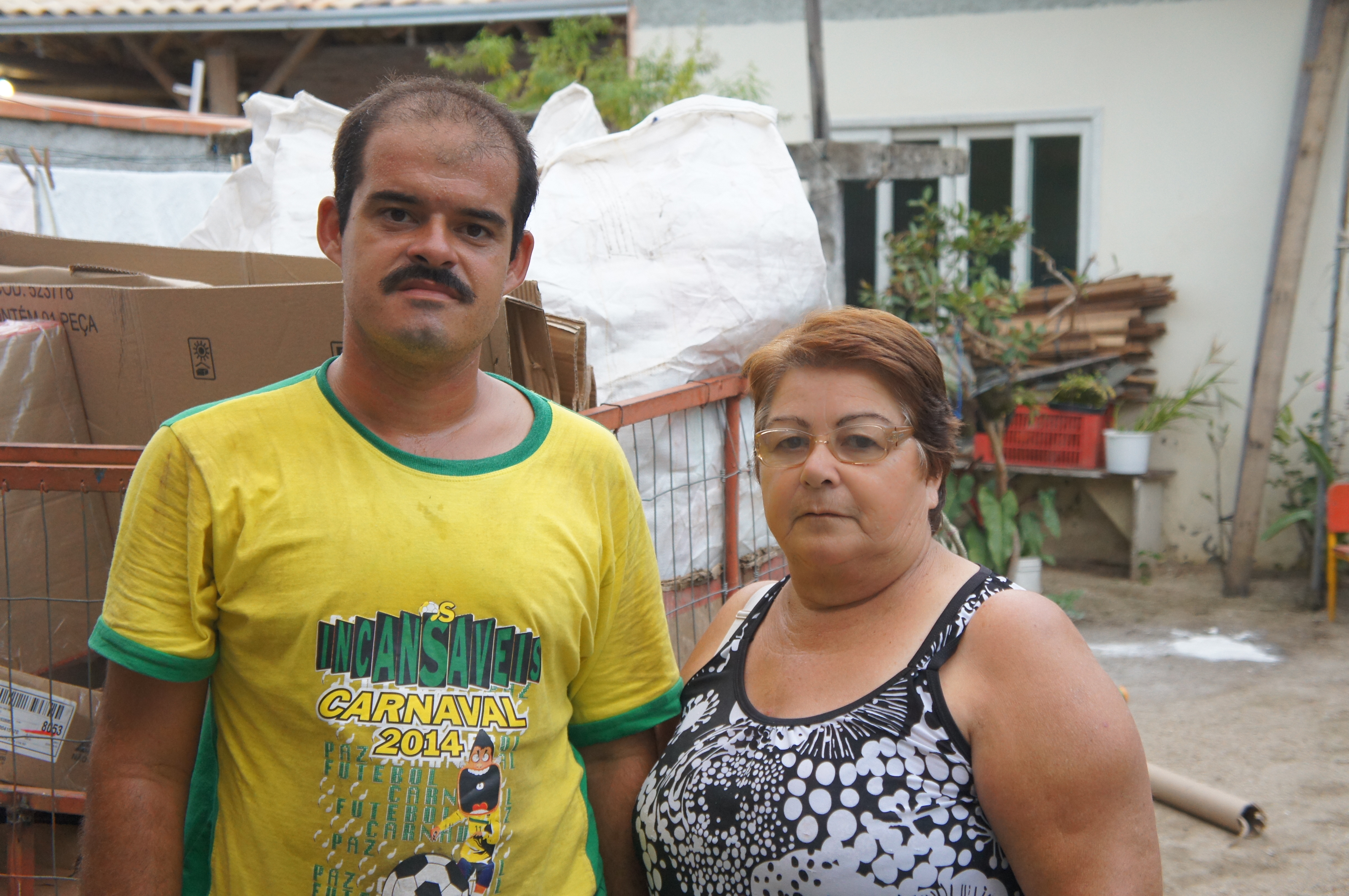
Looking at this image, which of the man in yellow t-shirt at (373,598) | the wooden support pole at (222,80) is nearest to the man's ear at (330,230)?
the man in yellow t-shirt at (373,598)

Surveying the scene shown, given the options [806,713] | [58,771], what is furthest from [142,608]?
[58,771]

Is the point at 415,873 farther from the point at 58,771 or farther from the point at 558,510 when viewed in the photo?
the point at 58,771

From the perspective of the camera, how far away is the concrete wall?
694 cm

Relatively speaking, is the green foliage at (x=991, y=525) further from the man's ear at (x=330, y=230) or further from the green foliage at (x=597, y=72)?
the man's ear at (x=330, y=230)

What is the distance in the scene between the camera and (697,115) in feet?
10.0

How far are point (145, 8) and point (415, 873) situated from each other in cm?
789

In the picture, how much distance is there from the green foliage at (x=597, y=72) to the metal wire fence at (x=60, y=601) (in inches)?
133

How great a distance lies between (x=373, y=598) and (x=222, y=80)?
8145 mm

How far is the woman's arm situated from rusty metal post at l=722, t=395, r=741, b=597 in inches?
59.0

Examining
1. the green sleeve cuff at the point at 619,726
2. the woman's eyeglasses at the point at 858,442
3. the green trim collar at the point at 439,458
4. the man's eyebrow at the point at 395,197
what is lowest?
the green sleeve cuff at the point at 619,726

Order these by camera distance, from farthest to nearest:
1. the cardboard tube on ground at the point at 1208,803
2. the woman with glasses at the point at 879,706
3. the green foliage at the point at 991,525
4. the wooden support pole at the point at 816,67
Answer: the green foliage at the point at 991,525 → the wooden support pole at the point at 816,67 → the cardboard tube on ground at the point at 1208,803 → the woman with glasses at the point at 879,706

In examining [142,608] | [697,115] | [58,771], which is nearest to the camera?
[142,608]

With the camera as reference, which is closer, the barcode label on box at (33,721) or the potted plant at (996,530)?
the barcode label on box at (33,721)

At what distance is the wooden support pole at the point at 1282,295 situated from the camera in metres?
6.64
